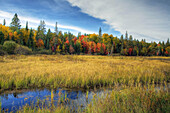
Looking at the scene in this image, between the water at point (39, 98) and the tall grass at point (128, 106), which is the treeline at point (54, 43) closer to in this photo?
the water at point (39, 98)

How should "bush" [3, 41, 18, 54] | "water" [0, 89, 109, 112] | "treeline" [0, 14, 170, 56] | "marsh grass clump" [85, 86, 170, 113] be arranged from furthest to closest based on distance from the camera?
"treeline" [0, 14, 170, 56] < "bush" [3, 41, 18, 54] < "water" [0, 89, 109, 112] < "marsh grass clump" [85, 86, 170, 113]

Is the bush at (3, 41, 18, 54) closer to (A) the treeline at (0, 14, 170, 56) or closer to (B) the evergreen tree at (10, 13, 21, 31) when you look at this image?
(A) the treeline at (0, 14, 170, 56)

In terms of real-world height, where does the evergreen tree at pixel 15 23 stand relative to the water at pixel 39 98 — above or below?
above

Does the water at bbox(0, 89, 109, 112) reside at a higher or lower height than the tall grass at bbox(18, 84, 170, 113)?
lower

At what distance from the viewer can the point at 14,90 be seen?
679 centimetres

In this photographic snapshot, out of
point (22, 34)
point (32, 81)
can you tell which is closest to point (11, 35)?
point (22, 34)

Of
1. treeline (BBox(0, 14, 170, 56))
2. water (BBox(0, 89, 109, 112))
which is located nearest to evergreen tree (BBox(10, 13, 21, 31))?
treeline (BBox(0, 14, 170, 56))

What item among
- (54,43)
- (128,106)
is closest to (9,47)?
(54,43)

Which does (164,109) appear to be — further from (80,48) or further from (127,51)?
(127,51)

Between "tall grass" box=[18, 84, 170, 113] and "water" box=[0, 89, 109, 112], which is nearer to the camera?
"tall grass" box=[18, 84, 170, 113]

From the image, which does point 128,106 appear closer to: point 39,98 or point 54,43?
point 39,98

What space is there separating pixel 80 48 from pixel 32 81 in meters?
68.1

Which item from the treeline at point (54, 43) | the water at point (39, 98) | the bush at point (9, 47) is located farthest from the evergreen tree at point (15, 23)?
the water at point (39, 98)

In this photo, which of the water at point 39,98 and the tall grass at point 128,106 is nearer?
the tall grass at point 128,106
